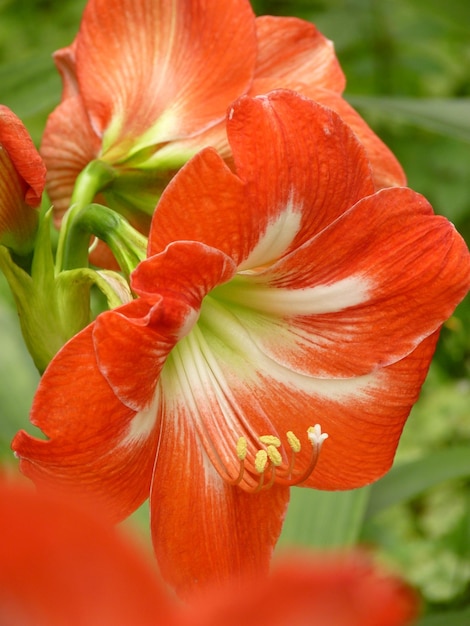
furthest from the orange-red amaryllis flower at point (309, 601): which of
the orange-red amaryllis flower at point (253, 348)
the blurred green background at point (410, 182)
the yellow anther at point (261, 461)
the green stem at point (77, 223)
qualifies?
the blurred green background at point (410, 182)

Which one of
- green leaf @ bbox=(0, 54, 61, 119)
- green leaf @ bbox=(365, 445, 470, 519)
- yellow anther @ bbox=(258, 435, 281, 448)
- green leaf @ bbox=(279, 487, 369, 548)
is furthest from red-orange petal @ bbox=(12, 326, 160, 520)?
green leaf @ bbox=(0, 54, 61, 119)

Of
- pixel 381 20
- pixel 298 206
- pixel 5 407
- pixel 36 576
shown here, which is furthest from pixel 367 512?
pixel 381 20

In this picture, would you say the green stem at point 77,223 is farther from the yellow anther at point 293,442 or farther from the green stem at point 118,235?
the yellow anther at point 293,442

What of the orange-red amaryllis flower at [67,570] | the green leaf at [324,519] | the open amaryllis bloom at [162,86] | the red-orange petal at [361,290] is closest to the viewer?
the orange-red amaryllis flower at [67,570]

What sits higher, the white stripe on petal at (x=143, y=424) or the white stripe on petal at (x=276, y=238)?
the white stripe on petal at (x=276, y=238)

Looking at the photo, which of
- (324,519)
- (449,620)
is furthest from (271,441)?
(449,620)

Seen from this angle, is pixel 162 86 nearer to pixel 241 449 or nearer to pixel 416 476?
pixel 241 449

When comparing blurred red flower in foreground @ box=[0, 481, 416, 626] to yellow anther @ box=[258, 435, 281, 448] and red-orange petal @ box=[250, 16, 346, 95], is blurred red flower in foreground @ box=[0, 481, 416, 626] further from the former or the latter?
red-orange petal @ box=[250, 16, 346, 95]
